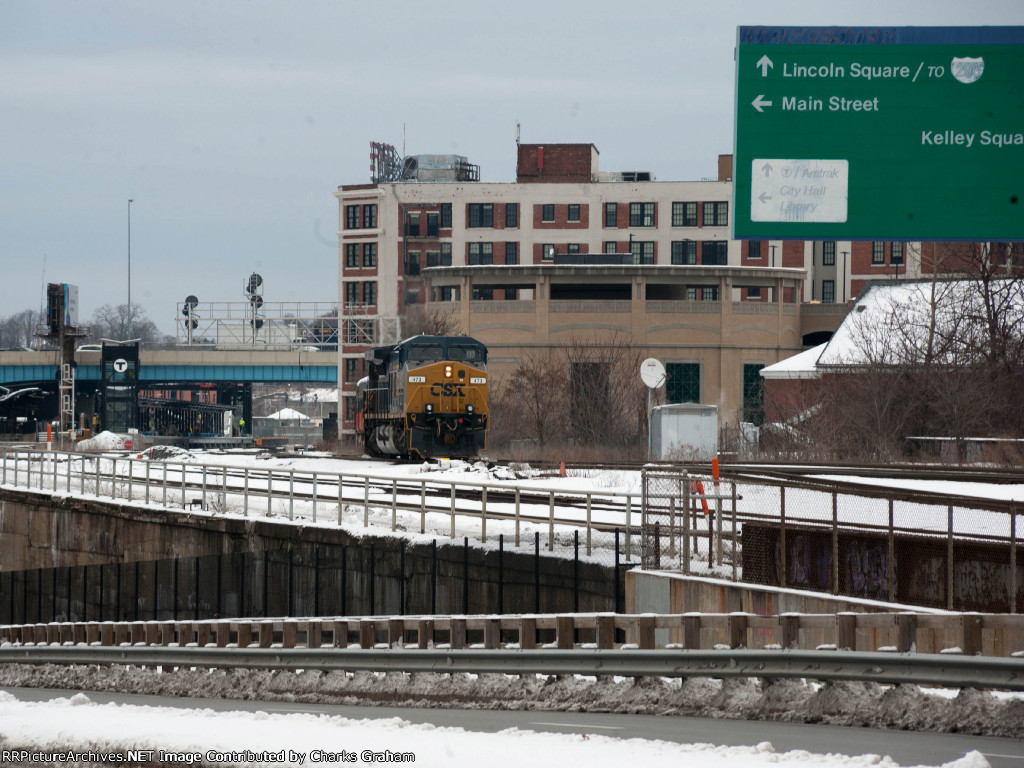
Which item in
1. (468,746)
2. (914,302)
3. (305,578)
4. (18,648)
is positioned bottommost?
(18,648)

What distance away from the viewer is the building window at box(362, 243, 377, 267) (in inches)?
3730

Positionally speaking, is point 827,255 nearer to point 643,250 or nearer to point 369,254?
point 643,250

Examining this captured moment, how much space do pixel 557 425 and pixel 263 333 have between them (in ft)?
153

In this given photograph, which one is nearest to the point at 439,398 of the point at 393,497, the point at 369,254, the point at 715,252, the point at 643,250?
the point at 393,497

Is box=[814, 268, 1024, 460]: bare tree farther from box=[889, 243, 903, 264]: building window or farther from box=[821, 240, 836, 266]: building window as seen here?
box=[821, 240, 836, 266]: building window

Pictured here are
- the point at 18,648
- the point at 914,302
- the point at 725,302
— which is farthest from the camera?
the point at 725,302

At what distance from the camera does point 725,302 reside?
6719 centimetres

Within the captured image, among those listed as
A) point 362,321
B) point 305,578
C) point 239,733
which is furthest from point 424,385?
point 362,321

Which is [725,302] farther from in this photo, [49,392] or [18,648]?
[49,392]

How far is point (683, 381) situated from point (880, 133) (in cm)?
4915

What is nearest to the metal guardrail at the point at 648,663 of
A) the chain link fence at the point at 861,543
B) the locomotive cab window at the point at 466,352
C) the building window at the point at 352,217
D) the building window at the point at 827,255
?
the chain link fence at the point at 861,543

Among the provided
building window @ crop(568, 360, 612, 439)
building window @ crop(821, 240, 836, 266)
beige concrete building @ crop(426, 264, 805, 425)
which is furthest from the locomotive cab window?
building window @ crop(821, 240, 836, 266)

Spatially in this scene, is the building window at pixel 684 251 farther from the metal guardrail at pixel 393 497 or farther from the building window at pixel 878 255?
the metal guardrail at pixel 393 497

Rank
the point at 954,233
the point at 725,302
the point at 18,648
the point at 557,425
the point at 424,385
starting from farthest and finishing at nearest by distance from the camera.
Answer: the point at 725,302 < the point at 557,425 < the point at 424,385 < the point at 18,648 < the point at 954,233
